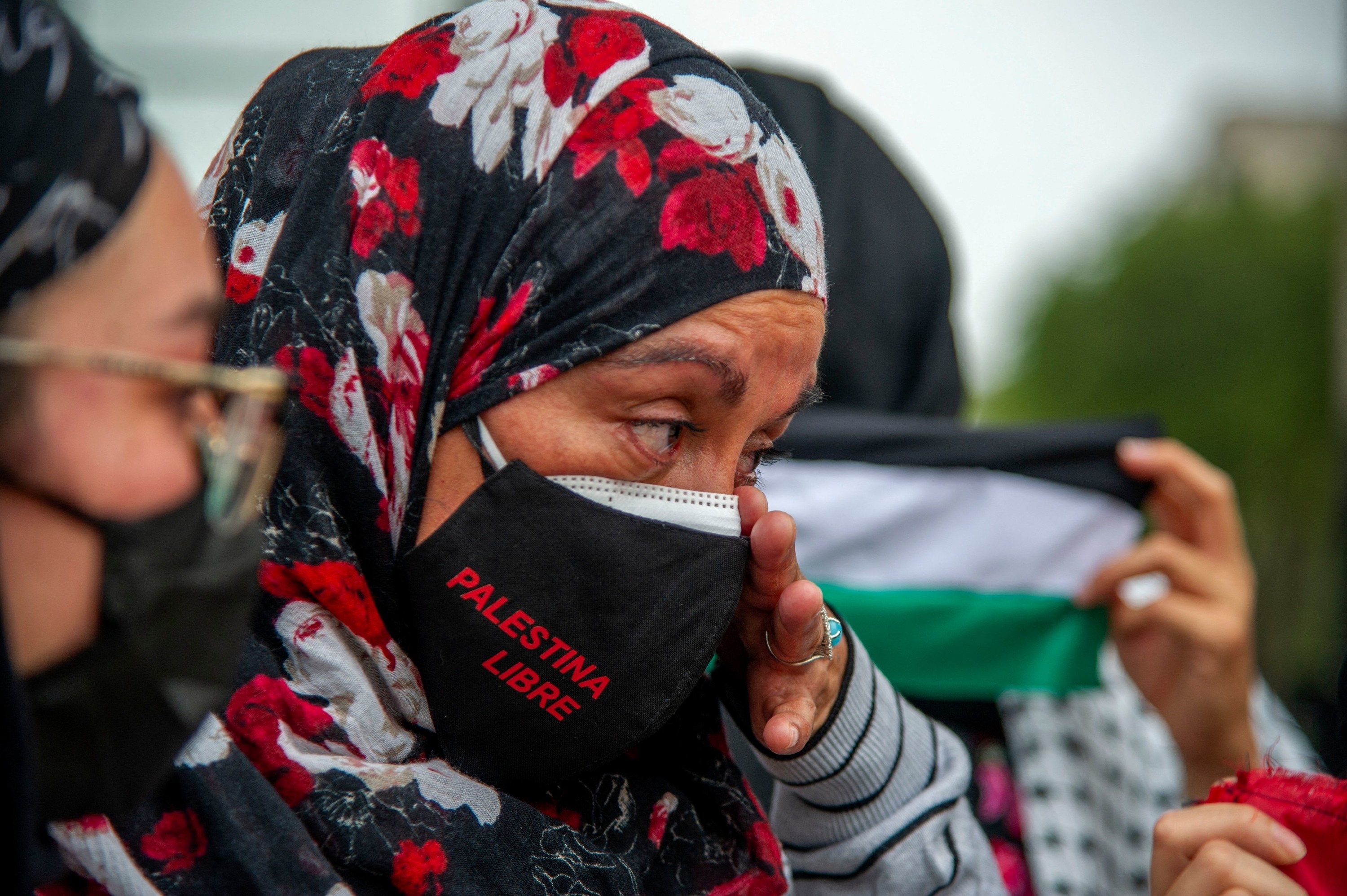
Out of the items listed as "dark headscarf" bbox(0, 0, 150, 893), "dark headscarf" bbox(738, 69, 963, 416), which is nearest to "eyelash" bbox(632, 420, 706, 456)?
"dark headscarf" bbox(0, 0, 150, 893)

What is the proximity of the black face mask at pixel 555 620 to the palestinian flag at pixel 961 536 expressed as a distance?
1.27 m

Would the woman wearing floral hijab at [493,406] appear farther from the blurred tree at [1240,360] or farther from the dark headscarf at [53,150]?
the blurred tree at [1240,360]

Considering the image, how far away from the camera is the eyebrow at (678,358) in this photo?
1.32 metres

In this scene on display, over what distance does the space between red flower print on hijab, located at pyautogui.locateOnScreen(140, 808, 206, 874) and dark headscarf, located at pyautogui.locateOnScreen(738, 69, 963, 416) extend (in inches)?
76.2

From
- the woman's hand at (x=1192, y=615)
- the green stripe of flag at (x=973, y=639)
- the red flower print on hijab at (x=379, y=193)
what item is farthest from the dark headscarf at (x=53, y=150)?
the woman's hand at (x=1192, y=615)

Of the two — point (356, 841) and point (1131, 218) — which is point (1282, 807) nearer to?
point (356, 841)

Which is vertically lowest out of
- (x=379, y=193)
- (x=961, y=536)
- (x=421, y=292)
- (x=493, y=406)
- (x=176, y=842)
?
(x=961, y=536)

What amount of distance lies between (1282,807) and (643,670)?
911mm

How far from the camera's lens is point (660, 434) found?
1.40 meters

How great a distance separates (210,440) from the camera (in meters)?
0.92

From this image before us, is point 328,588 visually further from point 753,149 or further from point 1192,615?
point 1192,615

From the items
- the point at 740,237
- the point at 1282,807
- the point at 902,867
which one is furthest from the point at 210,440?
the point at 1282,807

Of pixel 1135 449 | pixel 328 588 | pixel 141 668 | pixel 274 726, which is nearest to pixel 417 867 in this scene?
A: pixel 274 726

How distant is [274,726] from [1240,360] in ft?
65.8
